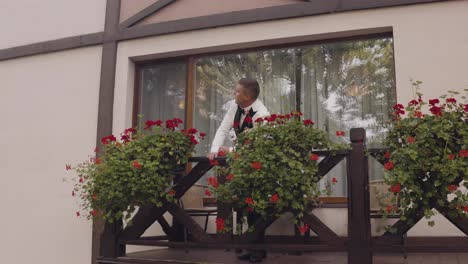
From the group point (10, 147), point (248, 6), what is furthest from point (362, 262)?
point (10, 147)

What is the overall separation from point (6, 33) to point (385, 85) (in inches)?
197

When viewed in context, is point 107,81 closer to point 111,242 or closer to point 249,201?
point 111,242

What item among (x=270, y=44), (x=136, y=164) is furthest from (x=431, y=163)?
(x=270, y=44)

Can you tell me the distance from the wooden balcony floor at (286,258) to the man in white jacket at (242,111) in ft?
3.21

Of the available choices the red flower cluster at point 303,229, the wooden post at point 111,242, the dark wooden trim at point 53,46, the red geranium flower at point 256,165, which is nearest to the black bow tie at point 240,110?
the red geranium flower at point 256,165

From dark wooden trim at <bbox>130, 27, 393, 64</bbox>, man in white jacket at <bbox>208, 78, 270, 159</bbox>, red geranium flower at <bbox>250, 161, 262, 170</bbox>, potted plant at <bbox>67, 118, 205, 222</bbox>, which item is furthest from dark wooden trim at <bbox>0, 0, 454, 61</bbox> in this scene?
red geranium flower at <bbox>250, 161, 262, 170</bbox>

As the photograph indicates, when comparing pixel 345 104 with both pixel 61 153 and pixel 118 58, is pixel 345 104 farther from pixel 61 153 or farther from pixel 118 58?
pixel 61 153

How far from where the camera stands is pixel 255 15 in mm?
5891

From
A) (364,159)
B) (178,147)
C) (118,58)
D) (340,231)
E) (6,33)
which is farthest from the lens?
(6,33)

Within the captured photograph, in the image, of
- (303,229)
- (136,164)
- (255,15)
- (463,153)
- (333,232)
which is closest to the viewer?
(463,153)

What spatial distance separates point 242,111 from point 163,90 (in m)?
1.91

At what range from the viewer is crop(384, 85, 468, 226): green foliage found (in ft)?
12.0

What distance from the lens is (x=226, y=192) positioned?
4188 mm

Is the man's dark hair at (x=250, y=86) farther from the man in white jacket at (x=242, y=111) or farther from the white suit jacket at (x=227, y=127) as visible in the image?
the white suit jacket at (x=227, y=127)
